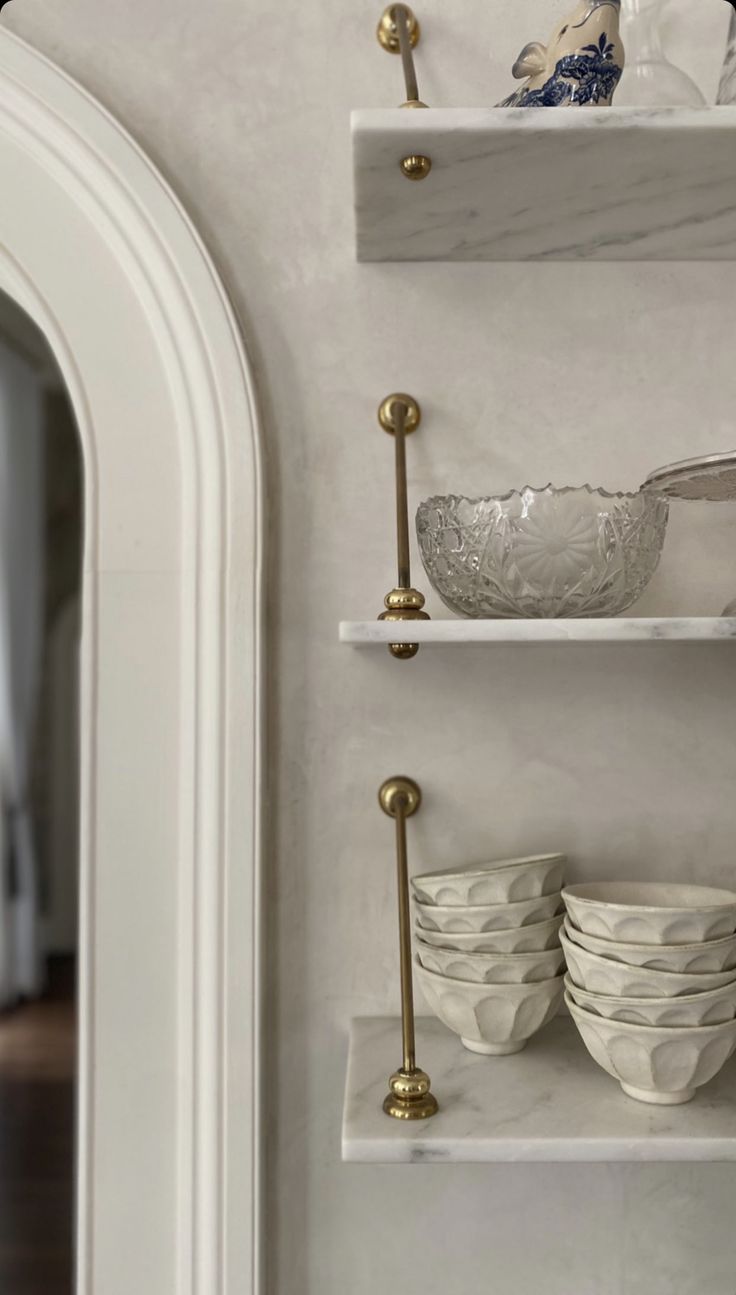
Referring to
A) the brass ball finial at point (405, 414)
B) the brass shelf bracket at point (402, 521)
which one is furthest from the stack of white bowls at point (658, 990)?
the brass ball finial at point (405, 414)

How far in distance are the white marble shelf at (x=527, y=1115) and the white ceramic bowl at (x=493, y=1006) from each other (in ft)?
0.08

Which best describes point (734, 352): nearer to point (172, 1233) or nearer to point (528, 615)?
point (528, 615)

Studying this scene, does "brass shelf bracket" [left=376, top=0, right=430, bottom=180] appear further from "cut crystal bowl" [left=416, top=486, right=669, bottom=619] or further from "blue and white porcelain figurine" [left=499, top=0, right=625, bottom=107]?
"cut crystal bowl" [left=416, top=486, right=669, bottom=619]

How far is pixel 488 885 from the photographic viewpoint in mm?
795

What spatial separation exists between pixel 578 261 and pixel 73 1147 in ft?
2.86

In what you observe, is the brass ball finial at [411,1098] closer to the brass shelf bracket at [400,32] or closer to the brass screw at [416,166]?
the brass screw at [416,166]

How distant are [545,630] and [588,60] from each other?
40cm

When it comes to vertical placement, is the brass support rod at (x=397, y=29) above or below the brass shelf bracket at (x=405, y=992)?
above

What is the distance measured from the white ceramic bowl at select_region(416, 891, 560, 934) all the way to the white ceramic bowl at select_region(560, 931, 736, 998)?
62mm

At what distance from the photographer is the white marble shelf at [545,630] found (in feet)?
2.36

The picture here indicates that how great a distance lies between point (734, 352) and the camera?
0.92m

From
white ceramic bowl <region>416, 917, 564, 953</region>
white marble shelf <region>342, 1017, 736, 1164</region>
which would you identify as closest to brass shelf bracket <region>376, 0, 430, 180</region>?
white ceramic bowl <region>416, 917, 564, 953</region>

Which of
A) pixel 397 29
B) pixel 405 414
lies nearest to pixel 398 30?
pixel 397 29

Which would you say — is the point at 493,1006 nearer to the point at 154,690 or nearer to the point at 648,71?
the point at 154,690
